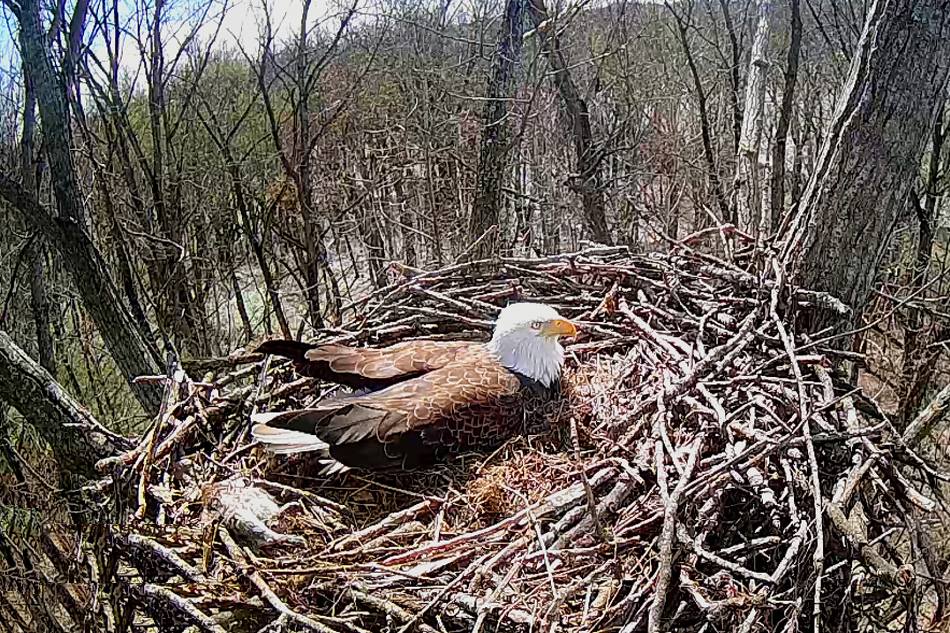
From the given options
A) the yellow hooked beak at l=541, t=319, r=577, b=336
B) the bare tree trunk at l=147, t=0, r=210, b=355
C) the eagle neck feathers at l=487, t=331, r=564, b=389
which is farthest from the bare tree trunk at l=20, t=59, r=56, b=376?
the yellow hooked beak at l=541, t=319, r=577, b=336

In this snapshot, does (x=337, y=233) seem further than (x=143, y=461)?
Yes

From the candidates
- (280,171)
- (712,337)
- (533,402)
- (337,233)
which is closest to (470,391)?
(533,402)

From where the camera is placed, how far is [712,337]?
10.3 feet

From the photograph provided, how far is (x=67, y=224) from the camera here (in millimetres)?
3695

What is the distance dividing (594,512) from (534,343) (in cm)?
108

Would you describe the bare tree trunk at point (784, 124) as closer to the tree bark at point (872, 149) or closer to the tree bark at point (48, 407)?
the tree bark at point (872, 149)

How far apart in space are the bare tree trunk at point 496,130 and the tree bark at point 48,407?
2.78 m

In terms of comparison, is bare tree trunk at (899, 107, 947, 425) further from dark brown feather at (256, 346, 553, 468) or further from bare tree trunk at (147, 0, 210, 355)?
bare tree trunk at (147, 0, 210, 355)

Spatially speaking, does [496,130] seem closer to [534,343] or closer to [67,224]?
[534,343]

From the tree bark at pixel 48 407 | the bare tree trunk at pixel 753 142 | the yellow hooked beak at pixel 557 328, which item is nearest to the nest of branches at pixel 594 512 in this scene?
the yellow hooked beak at pixel 557 328

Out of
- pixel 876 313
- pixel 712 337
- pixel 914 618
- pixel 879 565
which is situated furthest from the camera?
pixel 876 313

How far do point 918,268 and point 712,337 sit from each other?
383 cm

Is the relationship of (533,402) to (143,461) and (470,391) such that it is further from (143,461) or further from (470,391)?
(143,461)

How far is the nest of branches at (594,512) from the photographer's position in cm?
201
